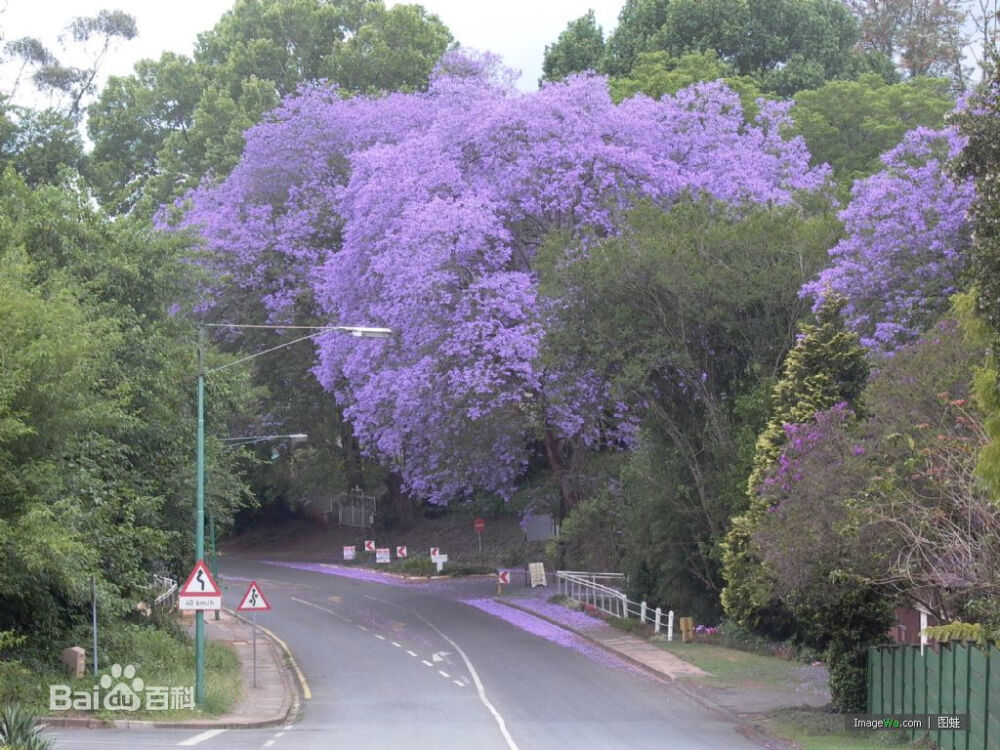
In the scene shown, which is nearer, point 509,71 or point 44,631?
point 44,631

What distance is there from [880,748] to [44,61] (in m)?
65.2

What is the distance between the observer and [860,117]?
5153 centimetres

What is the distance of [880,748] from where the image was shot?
1969cm

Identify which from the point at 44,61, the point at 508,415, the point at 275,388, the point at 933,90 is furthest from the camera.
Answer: the point at 44,61

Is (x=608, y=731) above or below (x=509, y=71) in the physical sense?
below

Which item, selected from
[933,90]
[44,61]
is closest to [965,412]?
[933,90]

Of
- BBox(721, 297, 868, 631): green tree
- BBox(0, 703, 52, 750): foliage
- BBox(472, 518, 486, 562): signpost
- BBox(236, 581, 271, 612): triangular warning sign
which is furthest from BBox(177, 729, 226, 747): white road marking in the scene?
BBox(472, 518, 486, 562): signpost

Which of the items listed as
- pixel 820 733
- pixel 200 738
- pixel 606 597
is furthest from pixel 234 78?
pixel 820 733

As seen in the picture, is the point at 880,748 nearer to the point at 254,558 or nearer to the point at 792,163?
the point at 792,163

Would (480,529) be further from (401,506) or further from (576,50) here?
(576,50)

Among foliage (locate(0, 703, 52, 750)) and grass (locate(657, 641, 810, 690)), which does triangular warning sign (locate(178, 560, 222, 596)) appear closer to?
foliage (locate(0, 703, 52, 750))

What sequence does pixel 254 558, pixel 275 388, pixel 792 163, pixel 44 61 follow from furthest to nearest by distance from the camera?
pixel 44 61 → pixel 254 558 → pixel 275 388 → pixel 792 163

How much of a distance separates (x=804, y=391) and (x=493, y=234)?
13.6m

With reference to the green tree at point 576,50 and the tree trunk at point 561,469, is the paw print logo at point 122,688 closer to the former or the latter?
the tree trunk at point 561,469
